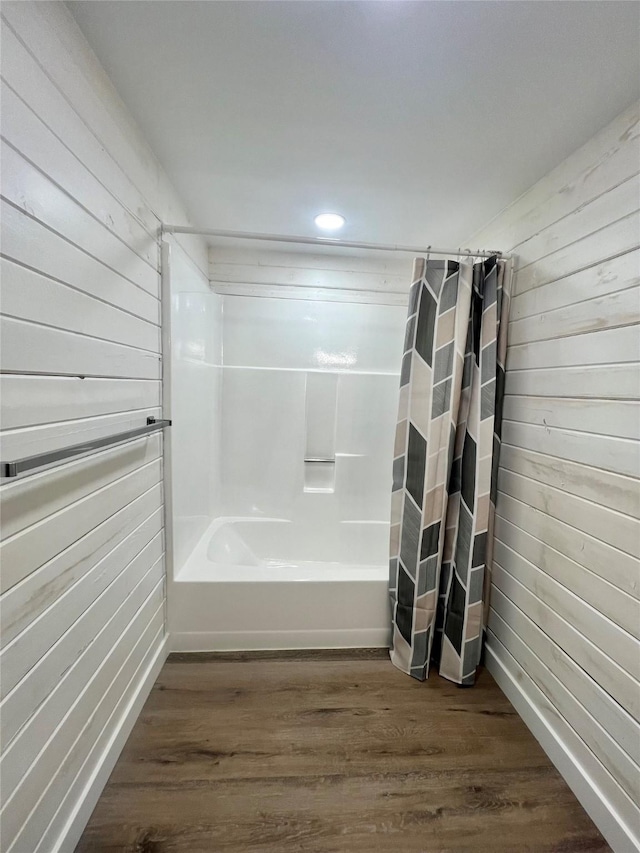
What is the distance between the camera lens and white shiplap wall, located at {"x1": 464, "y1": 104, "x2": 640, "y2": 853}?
1134 mm

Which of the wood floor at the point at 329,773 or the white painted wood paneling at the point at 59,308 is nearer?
the white painted wood paneling at the point at 59,308

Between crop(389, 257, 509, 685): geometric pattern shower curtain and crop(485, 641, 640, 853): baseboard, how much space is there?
14cm

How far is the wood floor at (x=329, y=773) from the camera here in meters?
1.13

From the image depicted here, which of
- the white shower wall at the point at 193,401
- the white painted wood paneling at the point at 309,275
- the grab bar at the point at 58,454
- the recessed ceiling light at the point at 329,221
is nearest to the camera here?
the grab bar at the point at 58,454

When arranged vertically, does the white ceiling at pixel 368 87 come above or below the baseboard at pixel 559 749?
above

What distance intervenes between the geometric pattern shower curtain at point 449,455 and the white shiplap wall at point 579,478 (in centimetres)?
13

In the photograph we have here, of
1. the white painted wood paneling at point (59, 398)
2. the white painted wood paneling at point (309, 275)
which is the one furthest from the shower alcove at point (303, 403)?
the white painted wood paneling at point (59, 398)

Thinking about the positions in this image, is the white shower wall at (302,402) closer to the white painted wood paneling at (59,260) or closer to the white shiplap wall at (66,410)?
the white shiplap wall at (66,410)

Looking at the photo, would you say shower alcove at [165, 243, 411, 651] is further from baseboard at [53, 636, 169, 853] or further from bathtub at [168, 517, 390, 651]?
baseboard at [53, 636, 169, 853]

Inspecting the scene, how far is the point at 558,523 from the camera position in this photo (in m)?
1.41

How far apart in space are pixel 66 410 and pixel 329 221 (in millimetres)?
1681

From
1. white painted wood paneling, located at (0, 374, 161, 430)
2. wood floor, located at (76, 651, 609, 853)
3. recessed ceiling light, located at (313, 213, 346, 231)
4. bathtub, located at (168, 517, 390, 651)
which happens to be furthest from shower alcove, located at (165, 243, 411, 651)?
white painted wood paneling, located at (0, 374, 161, 430)

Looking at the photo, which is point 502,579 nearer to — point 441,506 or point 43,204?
point 441,506

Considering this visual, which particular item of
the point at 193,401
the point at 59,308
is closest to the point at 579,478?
the point at 59,308
